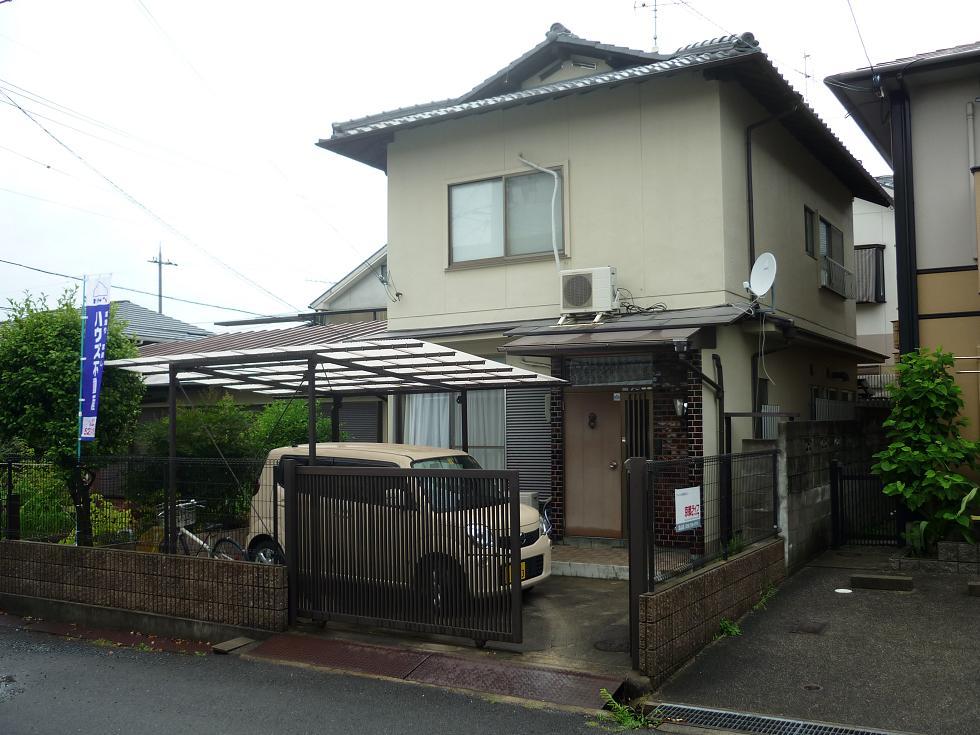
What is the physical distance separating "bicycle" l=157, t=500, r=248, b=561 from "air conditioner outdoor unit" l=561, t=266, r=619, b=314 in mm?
5318

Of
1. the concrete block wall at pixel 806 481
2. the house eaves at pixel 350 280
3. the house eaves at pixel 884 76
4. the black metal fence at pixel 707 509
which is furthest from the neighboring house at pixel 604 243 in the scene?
the house eaves at pixel 350 280

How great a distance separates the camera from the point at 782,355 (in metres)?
13.1

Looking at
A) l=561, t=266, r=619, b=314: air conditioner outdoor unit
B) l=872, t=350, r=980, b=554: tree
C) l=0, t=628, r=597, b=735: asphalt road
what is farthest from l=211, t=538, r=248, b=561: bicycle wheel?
l=872, t=350, r=980, b=554: tree

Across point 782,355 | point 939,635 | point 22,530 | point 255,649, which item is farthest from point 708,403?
point 22,530

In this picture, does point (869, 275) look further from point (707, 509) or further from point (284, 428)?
point (707, 509)

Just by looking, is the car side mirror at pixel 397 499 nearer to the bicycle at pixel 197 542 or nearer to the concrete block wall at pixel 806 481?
the bicycle at pixel 197 542

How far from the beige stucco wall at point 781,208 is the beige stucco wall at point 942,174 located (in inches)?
82.3

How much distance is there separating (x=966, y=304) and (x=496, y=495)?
23.6ft

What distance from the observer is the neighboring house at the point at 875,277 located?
2098cm

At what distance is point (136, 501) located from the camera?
8.95 m

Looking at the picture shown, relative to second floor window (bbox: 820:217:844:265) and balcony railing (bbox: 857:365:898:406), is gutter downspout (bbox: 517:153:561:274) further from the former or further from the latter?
balcony railing (bbox: 857:365:898:406)

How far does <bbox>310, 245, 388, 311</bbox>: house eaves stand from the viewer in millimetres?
25109

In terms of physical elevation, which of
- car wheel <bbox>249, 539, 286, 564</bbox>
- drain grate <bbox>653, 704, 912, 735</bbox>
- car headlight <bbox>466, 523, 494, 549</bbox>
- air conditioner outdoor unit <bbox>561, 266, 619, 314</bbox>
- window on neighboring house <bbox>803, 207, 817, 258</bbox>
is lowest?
drain grate <bbox>653, 704, 912, 735</bbox>

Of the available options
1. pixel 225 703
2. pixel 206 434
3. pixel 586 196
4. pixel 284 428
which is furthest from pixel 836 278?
pixel 225 703
